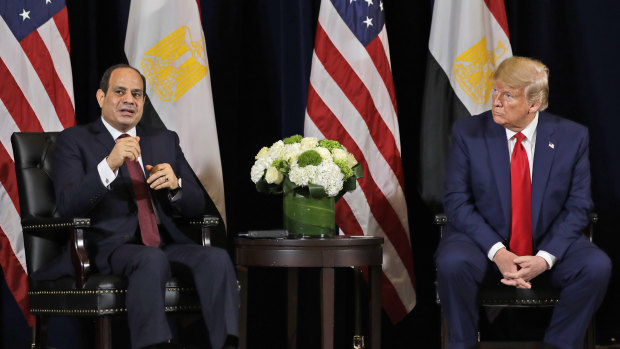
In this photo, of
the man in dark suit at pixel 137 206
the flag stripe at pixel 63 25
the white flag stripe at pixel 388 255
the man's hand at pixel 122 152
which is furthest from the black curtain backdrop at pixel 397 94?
the man's hand at pixel 122 152

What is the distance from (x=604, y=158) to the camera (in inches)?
195

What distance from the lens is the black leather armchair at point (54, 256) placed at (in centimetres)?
340

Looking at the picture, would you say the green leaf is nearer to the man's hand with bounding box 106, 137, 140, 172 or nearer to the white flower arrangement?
the white flower arrangement

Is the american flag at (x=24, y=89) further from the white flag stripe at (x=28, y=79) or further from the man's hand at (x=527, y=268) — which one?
the man's hand at (x=527, y=268)

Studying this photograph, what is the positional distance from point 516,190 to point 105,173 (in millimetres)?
1693

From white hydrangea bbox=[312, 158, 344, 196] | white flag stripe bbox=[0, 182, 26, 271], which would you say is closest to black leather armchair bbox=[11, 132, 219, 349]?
white flag stripe bbox=[0, 182, 26, 271]

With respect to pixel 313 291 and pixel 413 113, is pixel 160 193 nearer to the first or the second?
pixel 313 291

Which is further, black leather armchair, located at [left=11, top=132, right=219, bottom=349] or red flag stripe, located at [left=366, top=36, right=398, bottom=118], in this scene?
red flag stripe, located at [left=366, top=36, right=398, bottom=118]

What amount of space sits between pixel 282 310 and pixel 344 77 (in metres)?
1.40

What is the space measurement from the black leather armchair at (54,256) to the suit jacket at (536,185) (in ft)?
3.57

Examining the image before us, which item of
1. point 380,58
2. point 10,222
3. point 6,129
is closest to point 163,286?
point 10,222

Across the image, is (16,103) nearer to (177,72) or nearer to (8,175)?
(8,175)

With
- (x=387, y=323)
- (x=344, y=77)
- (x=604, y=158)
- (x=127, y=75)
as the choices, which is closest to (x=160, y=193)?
(x=127, y=75)

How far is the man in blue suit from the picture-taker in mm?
3590
